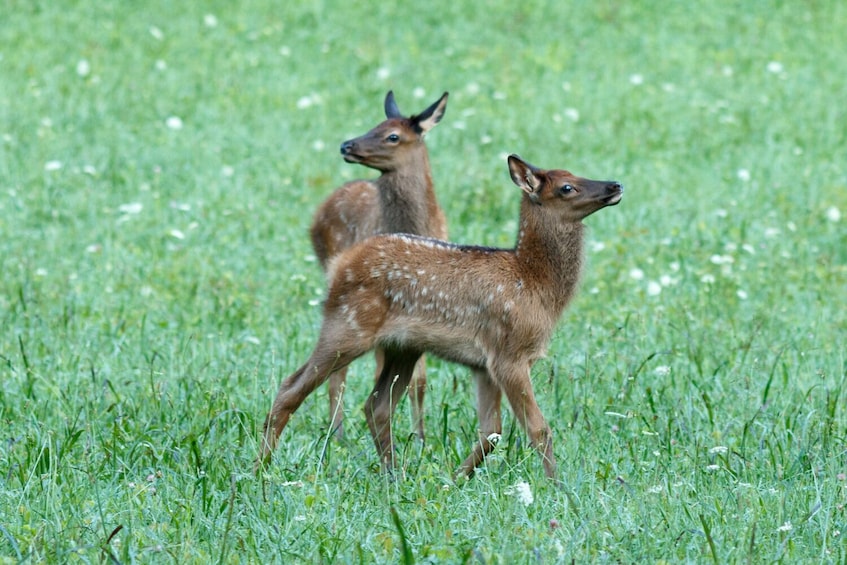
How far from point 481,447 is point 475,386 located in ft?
2.83

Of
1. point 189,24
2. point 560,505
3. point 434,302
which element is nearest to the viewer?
point 560,505

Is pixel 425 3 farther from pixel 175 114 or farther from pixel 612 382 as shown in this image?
pixel 612 382

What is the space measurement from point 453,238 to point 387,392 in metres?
4.02

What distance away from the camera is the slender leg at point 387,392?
6441mm

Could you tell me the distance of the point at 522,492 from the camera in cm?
509

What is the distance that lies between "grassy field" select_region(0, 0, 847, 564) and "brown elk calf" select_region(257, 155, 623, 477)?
0.73ft

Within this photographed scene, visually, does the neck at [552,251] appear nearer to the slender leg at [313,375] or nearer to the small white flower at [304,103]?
the slender leg at [313,375]

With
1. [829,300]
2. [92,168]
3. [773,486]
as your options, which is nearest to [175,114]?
[92,168]

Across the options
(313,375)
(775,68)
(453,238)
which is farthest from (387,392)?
(775,68)

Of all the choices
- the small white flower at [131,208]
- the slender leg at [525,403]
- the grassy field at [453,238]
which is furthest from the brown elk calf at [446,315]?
the small white flower at [131,208]

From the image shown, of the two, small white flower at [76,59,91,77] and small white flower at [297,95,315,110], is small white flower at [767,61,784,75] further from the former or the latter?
small white flower at [76,59,91,77]

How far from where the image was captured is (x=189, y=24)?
16203 millimetres

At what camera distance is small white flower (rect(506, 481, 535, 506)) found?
16.5 ft

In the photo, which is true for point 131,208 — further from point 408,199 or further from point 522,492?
point 522,492
